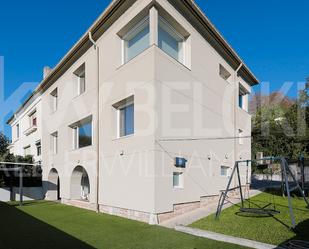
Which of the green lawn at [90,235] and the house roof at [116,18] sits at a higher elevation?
the house roof at [116,18]

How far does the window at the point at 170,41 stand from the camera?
39.1ft

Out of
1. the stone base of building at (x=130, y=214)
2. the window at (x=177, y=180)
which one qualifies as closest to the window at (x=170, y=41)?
the window at (x=177, y=180)

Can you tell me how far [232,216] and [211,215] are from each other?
31.2 inches

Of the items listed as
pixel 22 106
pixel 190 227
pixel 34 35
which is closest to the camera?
pixel 190 227

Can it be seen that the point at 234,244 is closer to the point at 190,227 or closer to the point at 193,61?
the point at 190,227

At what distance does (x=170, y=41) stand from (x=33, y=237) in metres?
8.97

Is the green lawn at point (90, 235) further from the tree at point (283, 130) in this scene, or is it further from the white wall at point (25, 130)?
the tree at point (283, 130)

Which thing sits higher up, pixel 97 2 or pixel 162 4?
pixel 97 2

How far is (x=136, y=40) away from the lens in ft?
41.1

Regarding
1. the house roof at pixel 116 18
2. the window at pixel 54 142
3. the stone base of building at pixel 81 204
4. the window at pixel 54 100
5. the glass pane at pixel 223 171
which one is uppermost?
the house roof at pixel 116 18

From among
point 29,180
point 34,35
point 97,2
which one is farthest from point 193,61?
point 29,180

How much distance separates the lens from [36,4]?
605 inches

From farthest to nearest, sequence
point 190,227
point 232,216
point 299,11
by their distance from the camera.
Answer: point 299,11
point 232,216
point 190,227

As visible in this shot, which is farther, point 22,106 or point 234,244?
point 22,106
